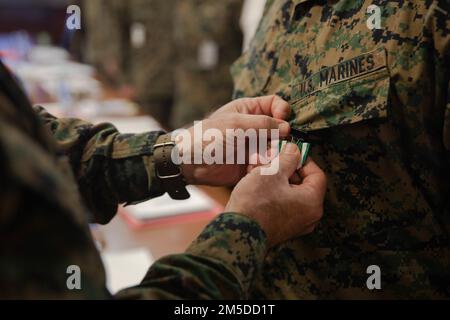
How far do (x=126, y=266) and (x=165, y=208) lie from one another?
0.30 metres

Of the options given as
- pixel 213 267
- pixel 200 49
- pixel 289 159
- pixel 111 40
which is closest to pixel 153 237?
pixel 289 159

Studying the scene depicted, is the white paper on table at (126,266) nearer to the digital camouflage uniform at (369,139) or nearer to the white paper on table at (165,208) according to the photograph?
the white paper on table at (165,208)

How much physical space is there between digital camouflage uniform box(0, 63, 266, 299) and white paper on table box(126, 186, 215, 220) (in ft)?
2.46

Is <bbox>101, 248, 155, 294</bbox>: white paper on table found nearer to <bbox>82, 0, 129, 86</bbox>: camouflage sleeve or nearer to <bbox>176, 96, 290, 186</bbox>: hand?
<bbox>176, 96, 290, 186</bbox>: hand

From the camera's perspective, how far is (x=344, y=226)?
2.86 ft

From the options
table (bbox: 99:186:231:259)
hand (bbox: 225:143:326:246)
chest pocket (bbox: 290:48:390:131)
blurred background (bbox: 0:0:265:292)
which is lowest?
table (bbox: 99:186:231:259)

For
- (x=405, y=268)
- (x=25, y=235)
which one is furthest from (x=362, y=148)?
(x=25, y=235)

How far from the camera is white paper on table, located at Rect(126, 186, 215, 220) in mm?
1354

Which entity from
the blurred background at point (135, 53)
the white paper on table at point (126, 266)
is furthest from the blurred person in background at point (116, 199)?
the blurred background at point (135, 53)

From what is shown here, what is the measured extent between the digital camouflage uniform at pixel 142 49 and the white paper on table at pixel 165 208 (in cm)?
271

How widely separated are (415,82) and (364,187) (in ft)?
0.66

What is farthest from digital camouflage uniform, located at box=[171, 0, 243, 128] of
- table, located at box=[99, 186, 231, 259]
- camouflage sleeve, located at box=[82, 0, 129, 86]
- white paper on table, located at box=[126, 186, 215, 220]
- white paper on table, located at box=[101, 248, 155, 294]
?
white paper on table, located at box=[101, 248, 155, 294]

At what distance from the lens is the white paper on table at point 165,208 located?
53.3 inches

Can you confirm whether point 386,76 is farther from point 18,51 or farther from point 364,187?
point 18,51
